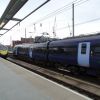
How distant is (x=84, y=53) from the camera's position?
18188mm

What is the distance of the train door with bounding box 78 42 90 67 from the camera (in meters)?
17.8

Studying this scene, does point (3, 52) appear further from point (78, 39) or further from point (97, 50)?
point (97, 50)

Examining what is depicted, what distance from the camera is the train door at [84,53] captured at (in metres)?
17.8

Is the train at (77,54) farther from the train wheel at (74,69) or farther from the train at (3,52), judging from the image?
the train at (3,52)

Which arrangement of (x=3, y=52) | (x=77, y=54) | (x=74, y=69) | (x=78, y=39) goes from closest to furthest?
(x=77, y=54)
(x=78, y=39)
(x=74, y=69)
(x=3, y=52)

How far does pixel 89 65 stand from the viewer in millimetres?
17594

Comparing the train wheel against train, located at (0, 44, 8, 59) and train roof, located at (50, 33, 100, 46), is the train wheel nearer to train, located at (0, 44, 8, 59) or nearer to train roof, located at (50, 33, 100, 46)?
train roof, located at (50, 33, 100, 46)

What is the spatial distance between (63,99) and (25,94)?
1.73 metres

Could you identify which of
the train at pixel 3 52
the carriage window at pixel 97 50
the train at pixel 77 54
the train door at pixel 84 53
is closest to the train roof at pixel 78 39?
the train at pixel 77 54

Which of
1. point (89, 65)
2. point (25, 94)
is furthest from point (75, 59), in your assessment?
point (25, 94)

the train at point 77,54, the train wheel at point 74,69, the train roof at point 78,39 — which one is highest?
the train roof at point 78,39

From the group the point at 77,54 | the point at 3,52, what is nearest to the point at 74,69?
the point at 77,54

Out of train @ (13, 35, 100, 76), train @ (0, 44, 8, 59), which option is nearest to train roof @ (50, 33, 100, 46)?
train @ (13, 35, 100, 76)

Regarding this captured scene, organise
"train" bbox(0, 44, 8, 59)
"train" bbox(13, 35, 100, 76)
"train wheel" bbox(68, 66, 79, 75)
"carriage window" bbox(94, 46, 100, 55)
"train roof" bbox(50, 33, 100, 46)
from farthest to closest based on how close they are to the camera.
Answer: "train" bbox(0, 44, 8, 59), "train wheel" bbox(68, 66, 79, 75), "train roof" bbox(50, 33, 100, 46), "train" bbox(13, 35, 100, 76), "carriage window" bbox(94, 46, 100, 55)
